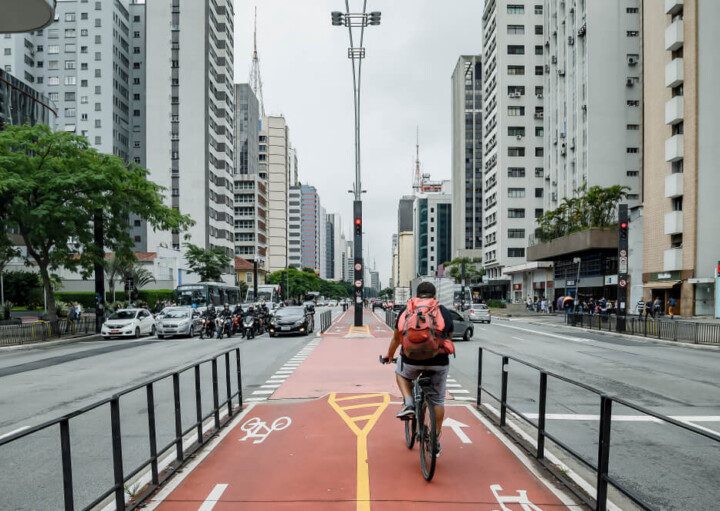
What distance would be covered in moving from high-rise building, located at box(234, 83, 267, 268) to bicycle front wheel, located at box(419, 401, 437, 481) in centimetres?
10707

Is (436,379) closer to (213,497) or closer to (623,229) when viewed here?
(213,497)

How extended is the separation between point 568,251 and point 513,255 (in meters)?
27.4

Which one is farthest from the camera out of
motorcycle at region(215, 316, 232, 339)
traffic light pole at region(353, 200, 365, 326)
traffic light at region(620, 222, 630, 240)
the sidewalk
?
traffic light at region(620, 222, 630, 240)

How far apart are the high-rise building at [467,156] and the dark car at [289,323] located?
100m

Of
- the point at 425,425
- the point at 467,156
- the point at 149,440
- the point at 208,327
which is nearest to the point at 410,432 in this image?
the point at 425,425

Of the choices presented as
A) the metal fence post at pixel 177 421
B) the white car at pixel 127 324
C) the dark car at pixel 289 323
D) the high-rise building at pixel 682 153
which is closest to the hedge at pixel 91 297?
the white car at pixel 127 324

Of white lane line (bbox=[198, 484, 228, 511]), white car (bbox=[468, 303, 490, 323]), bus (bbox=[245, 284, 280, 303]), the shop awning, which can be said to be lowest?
bus (bbox=[245, 284, 280, 303])

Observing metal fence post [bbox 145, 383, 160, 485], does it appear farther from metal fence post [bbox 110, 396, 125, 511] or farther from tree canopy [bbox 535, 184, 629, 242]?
tree canopy [bbox 535, 184, 629, 242]

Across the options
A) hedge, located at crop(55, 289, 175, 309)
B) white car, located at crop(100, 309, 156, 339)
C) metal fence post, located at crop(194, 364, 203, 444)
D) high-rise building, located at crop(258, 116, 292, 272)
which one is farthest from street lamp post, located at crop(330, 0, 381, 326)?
high-rise building, located at crop(258, 116, 292, 272)

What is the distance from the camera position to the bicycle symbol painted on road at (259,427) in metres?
7.59

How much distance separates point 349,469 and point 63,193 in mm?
24804

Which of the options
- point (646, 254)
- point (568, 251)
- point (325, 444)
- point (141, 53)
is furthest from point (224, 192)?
point (325, 444)

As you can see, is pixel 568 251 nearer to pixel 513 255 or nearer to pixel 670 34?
pixel 670 34

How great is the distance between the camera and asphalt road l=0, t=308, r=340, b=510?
4.13 m
